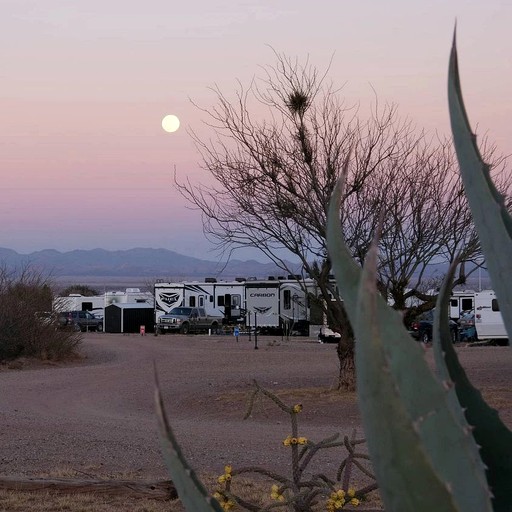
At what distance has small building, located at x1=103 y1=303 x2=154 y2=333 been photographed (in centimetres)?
5044

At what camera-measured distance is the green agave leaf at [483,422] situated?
53.2 inches

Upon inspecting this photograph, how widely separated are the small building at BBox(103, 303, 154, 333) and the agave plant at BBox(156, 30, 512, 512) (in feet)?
162

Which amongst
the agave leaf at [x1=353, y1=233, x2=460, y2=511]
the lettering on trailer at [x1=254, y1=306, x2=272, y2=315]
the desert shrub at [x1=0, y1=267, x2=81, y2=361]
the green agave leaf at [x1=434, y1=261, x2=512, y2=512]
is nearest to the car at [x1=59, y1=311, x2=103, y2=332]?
the lettering on trailer at [x1=254, y1=306, x2=272, y2=315]

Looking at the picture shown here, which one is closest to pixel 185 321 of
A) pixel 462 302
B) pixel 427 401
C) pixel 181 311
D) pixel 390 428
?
pixel 181 311

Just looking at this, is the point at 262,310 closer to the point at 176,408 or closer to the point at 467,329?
the point at 467,329

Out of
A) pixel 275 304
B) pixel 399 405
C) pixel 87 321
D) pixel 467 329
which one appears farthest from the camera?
pixel 87 321

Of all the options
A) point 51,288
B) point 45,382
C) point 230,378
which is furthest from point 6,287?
point 230,378

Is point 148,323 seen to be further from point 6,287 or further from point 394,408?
point 394,408

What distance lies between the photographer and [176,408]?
17672 mm

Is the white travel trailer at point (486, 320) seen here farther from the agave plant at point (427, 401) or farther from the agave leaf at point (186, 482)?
the agave leaf at point (186, 482)

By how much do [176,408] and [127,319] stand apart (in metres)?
33.3

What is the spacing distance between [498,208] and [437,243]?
1651cm

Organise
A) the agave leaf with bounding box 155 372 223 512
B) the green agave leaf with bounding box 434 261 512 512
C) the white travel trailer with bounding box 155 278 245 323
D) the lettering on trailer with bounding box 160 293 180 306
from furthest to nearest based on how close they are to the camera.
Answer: the lettering on trailer with bounding box 160 293 180 306
the white travel trailer with bounding box 155 278 245 323
the green agave leaf with bounding box 434 261 512 512
the agave leaf with bounding box 155 372 223 512

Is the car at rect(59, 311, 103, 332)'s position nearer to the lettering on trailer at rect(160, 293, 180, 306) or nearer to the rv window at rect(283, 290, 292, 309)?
the lettering on trailer at rect(160, 293, 180, 306)
